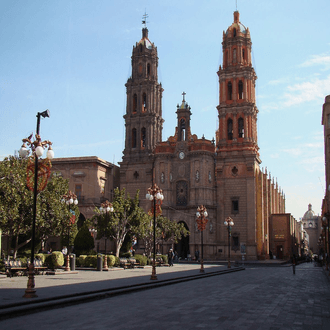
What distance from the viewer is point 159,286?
22.5m

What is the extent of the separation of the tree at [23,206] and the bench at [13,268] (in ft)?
17.3

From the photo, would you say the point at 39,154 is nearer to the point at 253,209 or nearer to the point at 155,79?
the point at 253,209

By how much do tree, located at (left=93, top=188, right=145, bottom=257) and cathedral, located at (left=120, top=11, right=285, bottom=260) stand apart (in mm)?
19280

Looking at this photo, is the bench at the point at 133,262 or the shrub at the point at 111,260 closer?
the shrub at the point at 111,260

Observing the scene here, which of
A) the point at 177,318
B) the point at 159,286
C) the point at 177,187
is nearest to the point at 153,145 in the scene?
the point at 177,187

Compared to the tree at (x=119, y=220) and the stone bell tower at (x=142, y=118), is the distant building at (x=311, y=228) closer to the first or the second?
the stone bell tower at (x=142, y=118)

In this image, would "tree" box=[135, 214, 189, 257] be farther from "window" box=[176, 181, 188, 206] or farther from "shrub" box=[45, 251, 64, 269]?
"shrub" box=[45, 251, 64, 269]

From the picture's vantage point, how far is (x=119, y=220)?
45094 millimetres

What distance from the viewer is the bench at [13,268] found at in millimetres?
25402

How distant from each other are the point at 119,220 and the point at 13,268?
19854 mm

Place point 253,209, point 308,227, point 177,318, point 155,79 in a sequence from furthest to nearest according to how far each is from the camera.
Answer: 1. point 308,227
2. point 155,79
3. point 253,209
4. point 177,318

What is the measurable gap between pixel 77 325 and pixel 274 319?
15.9 ft

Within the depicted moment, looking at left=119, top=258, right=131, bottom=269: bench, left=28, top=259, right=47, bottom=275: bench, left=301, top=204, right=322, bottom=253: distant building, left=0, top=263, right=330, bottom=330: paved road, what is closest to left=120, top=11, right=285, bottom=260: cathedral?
left=119, top=258, right=131, bottom=269: bench

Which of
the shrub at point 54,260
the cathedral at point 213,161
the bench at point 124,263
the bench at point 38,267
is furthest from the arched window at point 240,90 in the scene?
the bench at point 38,267
